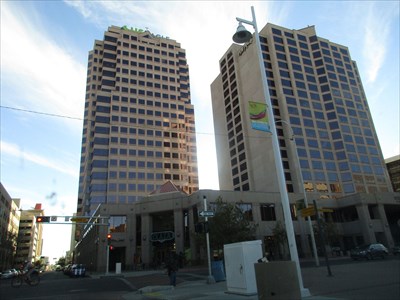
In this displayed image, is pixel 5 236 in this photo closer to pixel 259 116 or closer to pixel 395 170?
pixel 259 116

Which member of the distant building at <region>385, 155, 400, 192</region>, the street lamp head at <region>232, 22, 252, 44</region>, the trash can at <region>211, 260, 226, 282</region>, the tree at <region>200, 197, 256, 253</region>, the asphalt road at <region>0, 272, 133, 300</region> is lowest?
the asphalt road at <region>0, 272, 133, 300</region>

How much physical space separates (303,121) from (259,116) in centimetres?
7506

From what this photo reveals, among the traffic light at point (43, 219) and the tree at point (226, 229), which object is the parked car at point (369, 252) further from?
the traffic light at point (43, 219)

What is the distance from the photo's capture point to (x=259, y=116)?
12703 mm

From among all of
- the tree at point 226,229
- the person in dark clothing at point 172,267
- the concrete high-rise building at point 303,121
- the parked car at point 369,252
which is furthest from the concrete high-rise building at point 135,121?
the person in dark clothing at point 172,267

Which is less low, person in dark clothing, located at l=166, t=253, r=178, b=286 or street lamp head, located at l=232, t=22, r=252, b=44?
street lamp head, located at l=232, t=22, r=252, b=44

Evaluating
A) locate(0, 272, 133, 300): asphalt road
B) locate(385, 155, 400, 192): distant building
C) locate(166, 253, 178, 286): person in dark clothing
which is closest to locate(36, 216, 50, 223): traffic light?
locate(0, 272, 133, 300): asphalt road

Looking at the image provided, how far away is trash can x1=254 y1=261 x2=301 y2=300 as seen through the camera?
6320 mm

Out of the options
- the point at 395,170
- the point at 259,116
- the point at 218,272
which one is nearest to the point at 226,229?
the point at 218,272

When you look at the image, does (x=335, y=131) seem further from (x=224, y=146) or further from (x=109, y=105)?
(x=109, y=105)

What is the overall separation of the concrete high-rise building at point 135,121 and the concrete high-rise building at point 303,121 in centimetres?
1518

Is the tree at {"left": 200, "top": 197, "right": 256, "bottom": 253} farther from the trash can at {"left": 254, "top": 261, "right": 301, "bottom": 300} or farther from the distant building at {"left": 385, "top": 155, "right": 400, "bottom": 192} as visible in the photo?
the distant building at {"left": 385, "top": 155, "right": 400, "bottom": 192}

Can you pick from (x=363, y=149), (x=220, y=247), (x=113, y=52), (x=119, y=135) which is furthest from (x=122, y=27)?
(x=220, y=247)

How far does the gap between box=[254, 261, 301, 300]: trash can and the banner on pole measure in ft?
22.2
